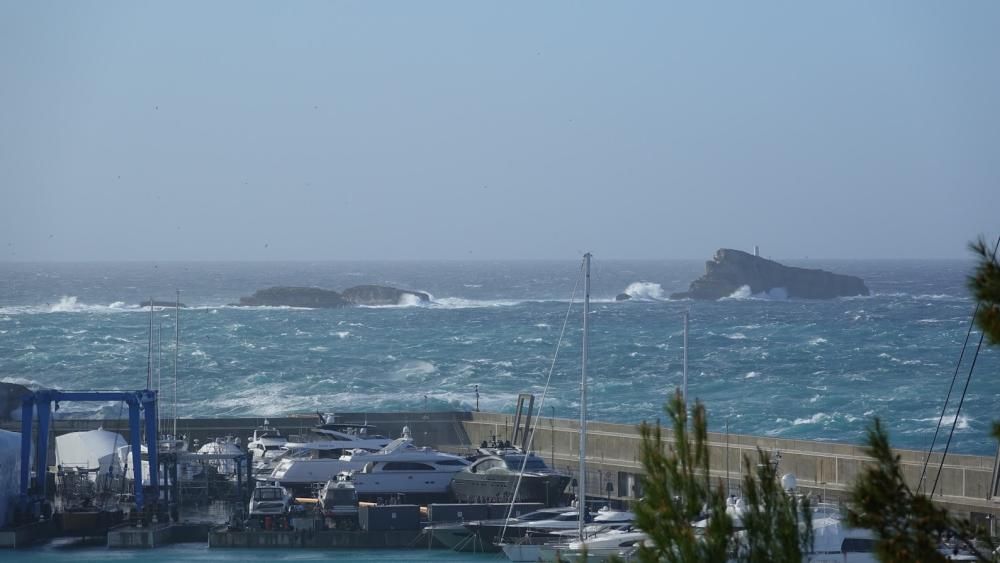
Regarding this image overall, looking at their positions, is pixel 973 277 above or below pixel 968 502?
above

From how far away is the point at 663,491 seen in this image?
32.5ft

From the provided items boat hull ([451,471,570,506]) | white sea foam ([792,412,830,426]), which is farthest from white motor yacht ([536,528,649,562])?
white sea foam ([792,412,830,426])

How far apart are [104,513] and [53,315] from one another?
96.3 m

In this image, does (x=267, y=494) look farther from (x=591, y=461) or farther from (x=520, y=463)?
(x=591, y=461)

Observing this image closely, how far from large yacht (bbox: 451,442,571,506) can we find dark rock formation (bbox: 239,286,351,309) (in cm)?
10871

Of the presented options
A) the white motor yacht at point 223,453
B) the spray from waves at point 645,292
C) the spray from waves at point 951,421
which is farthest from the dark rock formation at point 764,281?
the white motor yacht at point 223,453

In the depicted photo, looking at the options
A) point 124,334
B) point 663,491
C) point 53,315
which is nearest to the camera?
point 663,491

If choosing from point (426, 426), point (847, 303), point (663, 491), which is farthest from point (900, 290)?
point (663, 491)

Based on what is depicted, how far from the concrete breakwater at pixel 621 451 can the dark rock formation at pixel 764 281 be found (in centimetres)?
10723

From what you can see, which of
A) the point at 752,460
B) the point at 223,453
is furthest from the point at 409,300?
the point at 752,460

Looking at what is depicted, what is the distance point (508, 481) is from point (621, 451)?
478 centimetres

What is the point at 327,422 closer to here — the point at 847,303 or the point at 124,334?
the point at 124,334

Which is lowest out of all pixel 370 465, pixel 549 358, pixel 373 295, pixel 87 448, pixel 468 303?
pixel 549 358

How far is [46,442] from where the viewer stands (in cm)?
3192
